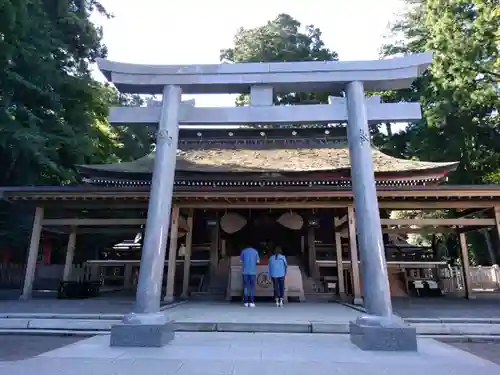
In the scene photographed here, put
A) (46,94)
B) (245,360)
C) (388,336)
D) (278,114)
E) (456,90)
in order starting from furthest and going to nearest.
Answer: (456,90) → (46,94) → (278,114) → (388,336) → (245,360)

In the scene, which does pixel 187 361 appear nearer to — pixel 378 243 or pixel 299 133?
pixel 378 243

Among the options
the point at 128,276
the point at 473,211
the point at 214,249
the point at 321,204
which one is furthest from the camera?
the point at 128,276

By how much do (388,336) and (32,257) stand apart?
10088 mm

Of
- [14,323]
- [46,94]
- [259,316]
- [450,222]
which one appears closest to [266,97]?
[259,316]

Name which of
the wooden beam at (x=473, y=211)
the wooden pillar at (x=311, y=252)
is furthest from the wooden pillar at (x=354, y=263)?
→ the wooden beam at (x=473, y=211)

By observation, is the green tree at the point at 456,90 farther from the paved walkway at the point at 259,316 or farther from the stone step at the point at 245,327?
the paved walkway at the point at 259,316

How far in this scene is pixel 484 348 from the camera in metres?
5.50

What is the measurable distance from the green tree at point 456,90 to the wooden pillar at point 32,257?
1791cm

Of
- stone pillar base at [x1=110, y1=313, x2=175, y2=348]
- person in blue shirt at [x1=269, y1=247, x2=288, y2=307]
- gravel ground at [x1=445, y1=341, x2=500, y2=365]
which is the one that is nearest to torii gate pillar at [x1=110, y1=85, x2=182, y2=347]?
stone pillar base at [x1=110, y1=313, x2=175, y2=348]

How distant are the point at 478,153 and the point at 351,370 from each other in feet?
70.0

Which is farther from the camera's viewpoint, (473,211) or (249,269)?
(473,211)

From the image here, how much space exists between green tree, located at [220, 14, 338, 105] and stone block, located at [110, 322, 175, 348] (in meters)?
22.2

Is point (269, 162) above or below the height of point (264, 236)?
above

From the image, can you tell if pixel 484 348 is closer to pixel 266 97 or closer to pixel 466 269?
pixel 266 97
